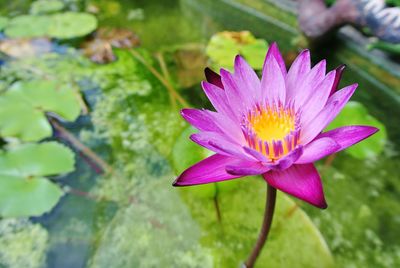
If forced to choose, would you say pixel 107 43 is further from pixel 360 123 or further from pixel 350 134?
pixel 350 134

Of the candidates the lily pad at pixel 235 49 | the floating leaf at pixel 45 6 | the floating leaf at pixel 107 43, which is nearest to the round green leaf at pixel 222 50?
the lily pad at pixel 235 49

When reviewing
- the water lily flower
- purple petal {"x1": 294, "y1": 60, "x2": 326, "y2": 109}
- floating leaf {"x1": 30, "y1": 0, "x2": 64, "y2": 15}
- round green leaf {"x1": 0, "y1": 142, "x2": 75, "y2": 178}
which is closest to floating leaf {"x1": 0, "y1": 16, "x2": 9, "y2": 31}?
floating leaf {"x1": 30, "y1": 0, "x2": 64, "y2": 15}

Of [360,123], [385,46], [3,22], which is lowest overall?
[3,22]

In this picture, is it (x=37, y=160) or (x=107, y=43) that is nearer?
(x=37, y=160)

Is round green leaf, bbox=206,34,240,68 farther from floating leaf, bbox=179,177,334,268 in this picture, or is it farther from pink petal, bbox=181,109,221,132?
pink petal, bbox=181,109,221,132

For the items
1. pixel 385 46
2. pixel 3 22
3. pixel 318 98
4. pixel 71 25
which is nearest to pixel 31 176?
pixel 318 98

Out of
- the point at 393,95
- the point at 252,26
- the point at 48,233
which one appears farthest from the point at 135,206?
the point at 252,26

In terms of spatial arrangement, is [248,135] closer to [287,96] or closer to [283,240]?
[287,96]
